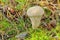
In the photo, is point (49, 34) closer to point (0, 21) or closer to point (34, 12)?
point (34, 12)

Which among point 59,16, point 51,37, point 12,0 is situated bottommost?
point 51,37

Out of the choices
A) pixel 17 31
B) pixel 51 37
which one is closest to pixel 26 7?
pixel 17 31

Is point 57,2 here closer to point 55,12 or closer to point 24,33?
Result: point 55,12

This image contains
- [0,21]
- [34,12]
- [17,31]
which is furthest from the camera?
[0,21]

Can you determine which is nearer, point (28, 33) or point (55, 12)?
point (28, 33)

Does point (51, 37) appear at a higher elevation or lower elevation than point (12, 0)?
lower

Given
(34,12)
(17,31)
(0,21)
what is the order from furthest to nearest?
(0,21) → (17,31) → (34,12)

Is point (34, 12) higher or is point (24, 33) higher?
point (34, 12)

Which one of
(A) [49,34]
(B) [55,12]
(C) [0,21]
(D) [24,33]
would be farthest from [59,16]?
(C) [0,21]

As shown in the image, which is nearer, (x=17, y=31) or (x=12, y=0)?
(x=17, y=31)
